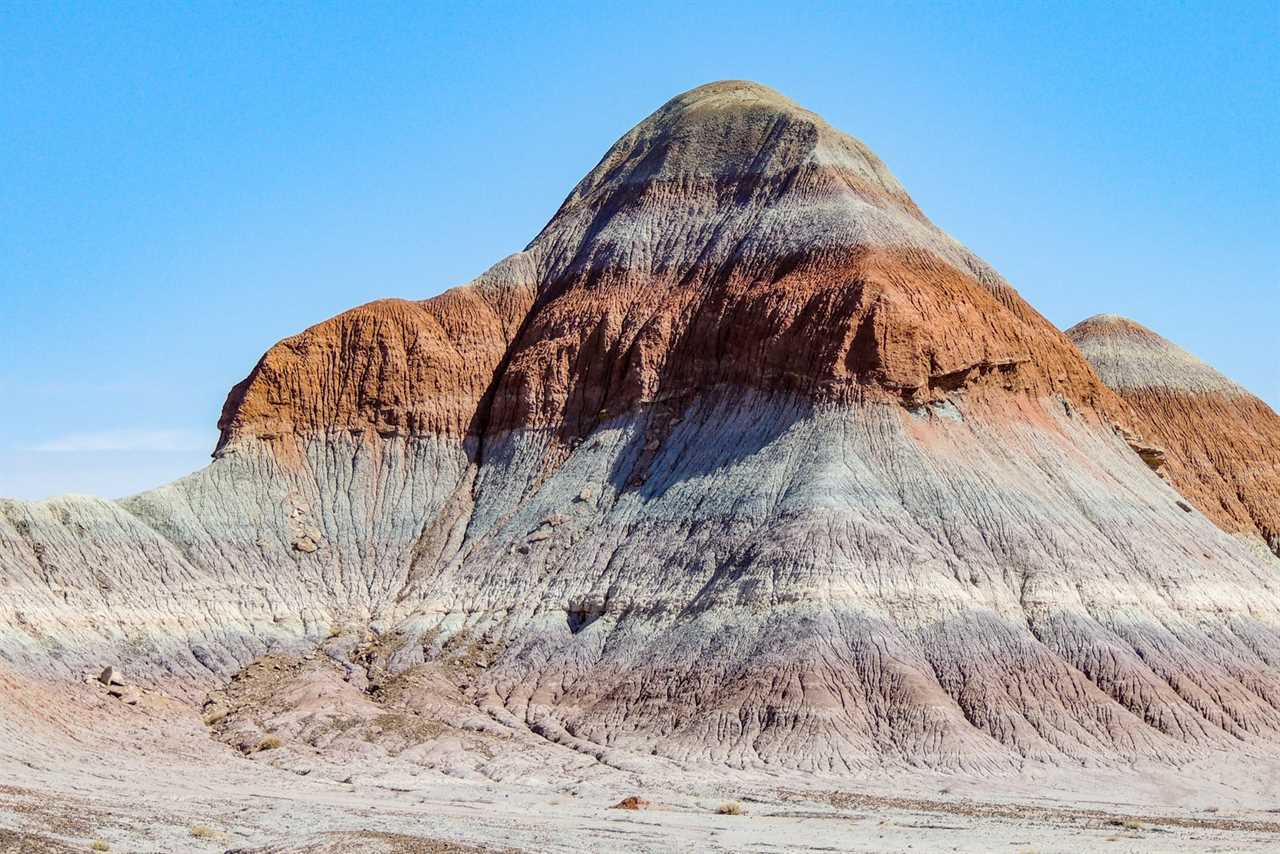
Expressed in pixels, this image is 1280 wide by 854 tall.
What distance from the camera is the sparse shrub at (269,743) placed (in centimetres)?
5453

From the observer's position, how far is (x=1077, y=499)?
6662 centimetres

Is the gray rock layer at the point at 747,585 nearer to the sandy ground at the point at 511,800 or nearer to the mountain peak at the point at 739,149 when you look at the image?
the sandy ground at the point at 511,800

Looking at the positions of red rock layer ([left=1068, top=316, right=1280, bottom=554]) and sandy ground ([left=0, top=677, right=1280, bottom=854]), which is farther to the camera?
red rock layer ([left=1068, top=316, right=1280, bottom=554])

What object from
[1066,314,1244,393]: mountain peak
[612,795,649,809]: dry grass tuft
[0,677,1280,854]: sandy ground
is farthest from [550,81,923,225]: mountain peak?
[612,795,649,809]: dry grass tuft

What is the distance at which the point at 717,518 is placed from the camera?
6500cm

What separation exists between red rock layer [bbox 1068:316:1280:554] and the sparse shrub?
52831mm

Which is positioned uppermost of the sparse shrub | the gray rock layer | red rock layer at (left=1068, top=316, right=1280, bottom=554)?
red rock layer at (left=1068, top=316, right=1280, bottom=554)

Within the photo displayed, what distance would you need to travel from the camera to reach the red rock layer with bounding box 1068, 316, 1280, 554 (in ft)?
300

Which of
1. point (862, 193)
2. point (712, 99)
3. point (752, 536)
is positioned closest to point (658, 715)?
Answer: point (752, 536)

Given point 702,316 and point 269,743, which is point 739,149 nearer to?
point 702,316

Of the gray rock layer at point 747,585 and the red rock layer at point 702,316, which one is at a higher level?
the red rock layer at point 702,316

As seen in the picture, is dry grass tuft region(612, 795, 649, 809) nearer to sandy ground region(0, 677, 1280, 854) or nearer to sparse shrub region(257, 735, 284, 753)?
sandy ground region(0, 677, 1280, 854)

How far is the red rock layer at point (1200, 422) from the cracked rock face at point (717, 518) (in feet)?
18.7

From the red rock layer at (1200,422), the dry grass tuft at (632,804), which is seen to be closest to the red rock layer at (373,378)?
the dry grass tuft at (632,804)
